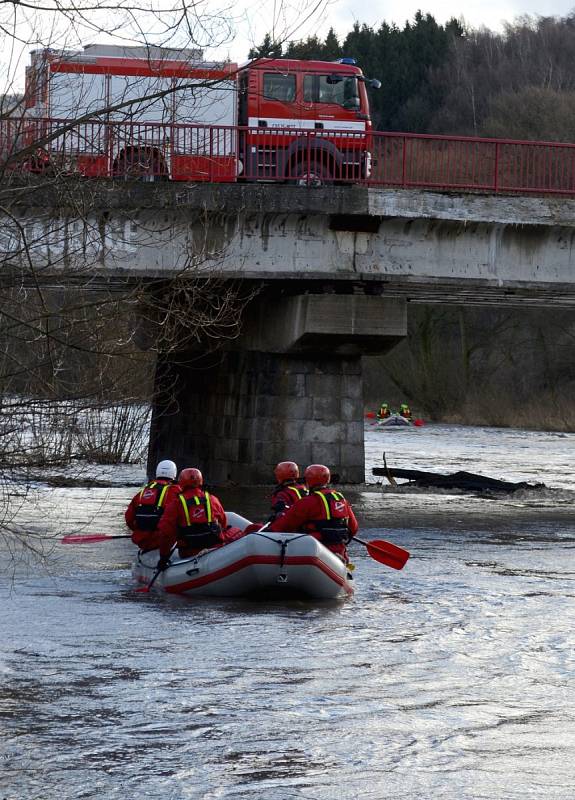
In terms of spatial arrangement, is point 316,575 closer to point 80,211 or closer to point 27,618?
point 27,618

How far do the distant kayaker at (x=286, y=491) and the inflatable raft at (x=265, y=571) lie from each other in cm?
90

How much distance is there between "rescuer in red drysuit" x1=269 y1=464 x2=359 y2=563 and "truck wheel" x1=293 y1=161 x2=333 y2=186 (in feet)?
27.8

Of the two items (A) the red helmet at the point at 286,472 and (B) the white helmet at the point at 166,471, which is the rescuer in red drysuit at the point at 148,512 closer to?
(B) the white helmet at the point at 166,471

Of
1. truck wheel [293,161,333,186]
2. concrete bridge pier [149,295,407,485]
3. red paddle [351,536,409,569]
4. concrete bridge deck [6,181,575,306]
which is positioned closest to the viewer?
red paddle [351,536,409,569]

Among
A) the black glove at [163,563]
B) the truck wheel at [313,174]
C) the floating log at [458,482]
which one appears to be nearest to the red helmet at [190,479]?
the black glove at [163,563]

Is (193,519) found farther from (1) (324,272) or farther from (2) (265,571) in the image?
(1) (324,272)

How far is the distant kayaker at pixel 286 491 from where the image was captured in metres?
14.5

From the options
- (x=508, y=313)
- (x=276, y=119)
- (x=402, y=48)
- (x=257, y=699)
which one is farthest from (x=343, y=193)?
(x=402, y=48)

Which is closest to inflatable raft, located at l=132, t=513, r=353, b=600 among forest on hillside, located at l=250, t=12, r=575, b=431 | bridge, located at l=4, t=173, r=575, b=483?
bridge, located at l=4, t=173, r=575, b=483

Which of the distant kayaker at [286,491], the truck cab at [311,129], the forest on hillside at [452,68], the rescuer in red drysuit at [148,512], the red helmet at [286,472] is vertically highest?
the forest on hillside at [452,68]

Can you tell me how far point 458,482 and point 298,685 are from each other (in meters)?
16.6

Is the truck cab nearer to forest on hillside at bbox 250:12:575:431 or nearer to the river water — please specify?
the river water

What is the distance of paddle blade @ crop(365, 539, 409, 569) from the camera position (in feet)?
50.3

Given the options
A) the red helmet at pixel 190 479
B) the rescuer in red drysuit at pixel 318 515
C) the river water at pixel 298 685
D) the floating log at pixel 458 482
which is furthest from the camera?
the floating log at pixel 458 482
